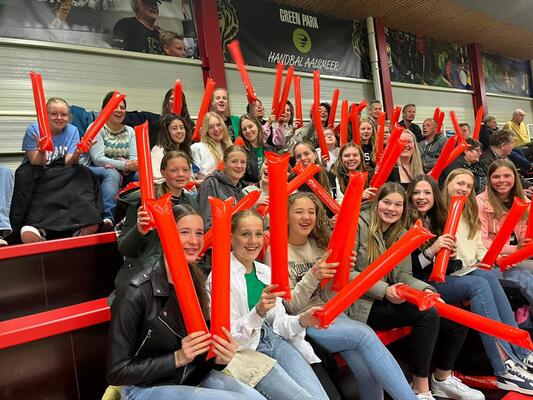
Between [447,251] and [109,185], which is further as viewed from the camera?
[109,185]

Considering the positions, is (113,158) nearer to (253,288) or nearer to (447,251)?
(253,288)

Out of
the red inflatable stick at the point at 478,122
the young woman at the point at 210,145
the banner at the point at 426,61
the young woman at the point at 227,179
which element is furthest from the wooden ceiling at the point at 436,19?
the young woman at the point at 227,179

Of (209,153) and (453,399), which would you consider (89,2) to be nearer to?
(209,153)

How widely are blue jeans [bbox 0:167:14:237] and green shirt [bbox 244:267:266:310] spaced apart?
1270 millimetres

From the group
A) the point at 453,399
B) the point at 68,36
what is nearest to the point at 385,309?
the point at 453,399

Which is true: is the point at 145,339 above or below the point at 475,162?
below

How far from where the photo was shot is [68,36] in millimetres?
3949

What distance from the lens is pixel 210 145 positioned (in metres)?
2.85

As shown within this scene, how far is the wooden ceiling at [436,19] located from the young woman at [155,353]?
558 centimetres

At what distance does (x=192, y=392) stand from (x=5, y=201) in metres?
1.54

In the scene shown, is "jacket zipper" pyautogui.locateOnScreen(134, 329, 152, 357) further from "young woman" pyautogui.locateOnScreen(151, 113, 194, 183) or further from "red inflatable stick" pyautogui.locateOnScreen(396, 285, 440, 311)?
"young woman" pyautogui.locateOnScreen(151, 113, 194, 183)

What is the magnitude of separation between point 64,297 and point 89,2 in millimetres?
3374

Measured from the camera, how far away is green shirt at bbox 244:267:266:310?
151 centimetres

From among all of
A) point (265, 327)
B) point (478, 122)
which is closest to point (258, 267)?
point (265, 327)
